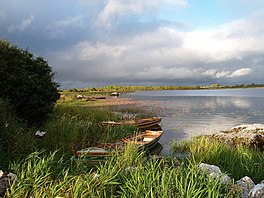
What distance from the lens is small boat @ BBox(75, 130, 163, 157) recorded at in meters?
9.95

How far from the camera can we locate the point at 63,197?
4.94 metres

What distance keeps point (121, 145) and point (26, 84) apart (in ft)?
18.8

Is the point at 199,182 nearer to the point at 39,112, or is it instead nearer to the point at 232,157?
the point at 232,157

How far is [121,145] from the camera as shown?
38.3ft

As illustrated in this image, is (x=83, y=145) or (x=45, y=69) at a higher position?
(x=45, y=69)

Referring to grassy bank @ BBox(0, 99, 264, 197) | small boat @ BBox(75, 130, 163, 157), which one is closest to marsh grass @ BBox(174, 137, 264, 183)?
grassy bank @ BBox(0, 99, 264, 197)

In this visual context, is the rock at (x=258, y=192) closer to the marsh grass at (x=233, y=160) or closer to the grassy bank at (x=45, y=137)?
the marsh grass at (x=233, y=160)

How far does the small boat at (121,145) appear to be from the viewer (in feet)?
32.6

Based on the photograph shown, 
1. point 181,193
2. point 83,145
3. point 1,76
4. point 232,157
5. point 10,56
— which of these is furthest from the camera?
point 10,56

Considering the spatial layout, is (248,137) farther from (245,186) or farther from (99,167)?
(99,167)

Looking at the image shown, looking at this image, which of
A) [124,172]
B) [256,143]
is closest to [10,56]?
[124,172]

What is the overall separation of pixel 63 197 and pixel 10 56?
11.3m

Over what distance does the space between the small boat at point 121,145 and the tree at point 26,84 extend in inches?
171

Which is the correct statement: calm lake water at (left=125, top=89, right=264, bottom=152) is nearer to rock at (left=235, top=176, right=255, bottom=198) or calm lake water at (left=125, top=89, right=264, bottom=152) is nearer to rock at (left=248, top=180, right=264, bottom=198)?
rock at (left=235, top=176, right=255, bottom=198)
